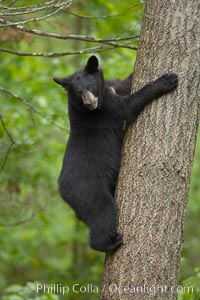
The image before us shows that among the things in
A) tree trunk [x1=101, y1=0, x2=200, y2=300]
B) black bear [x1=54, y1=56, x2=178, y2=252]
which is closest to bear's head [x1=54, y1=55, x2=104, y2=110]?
black bear [x1=54, y1=56, x2=178, y2=252]

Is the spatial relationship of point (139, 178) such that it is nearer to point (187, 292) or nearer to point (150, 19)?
point (150, 19)

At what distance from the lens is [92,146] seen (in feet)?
16.9

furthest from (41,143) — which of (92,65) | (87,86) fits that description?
(87,86)

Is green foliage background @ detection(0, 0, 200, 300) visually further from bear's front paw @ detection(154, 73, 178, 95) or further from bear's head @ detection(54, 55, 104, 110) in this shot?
bear's front paw @ detection(154, 73, 178, 95)

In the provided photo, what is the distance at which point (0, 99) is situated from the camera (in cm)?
899

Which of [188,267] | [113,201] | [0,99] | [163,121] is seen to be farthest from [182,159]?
[188,267]

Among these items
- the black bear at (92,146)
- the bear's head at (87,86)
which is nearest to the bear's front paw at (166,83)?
the black bear at (92,146)

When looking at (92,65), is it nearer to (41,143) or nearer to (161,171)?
(161,171)

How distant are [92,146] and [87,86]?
2.01ft

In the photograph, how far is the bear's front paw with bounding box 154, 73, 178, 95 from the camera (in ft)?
13.0

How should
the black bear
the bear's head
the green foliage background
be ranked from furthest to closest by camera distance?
the green foliage background → the bear's head → the black bear

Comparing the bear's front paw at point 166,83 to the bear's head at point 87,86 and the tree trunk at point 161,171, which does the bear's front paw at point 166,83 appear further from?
the bear's head at point 87,86

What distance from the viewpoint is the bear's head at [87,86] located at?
5.01 m

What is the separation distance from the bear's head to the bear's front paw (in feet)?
3.42
